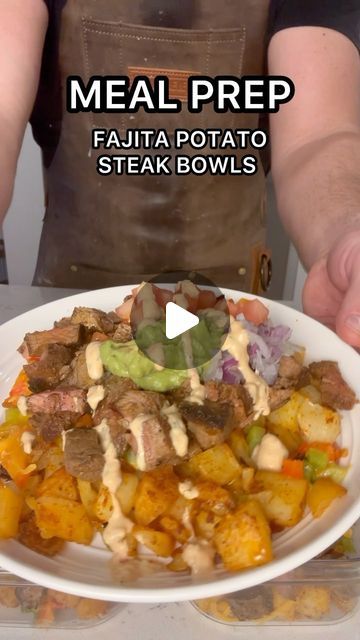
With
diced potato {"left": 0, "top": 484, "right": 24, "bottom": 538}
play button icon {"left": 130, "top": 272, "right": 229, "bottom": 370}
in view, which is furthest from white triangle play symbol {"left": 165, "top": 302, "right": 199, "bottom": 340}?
diced potato {"left": 0, "top": 484, "right": 24, "bottom": 538}

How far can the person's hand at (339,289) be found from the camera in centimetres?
104

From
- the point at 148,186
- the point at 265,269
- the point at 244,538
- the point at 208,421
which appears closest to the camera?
the point at 244,538

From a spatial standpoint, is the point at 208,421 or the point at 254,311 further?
the point at 254,311

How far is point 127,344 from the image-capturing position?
1.03 m

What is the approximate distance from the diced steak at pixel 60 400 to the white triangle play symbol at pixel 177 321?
0.53 ft

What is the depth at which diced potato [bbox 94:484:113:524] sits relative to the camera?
0.87m

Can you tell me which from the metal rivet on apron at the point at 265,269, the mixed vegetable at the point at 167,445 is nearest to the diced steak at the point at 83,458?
the mixed vegetable at the point at 167,445

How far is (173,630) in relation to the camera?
2.96 ft

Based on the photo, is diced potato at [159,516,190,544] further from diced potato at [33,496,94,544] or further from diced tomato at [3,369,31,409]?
diced tomato at [3,369,31,409]

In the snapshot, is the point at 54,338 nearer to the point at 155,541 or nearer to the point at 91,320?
the point at 91,320

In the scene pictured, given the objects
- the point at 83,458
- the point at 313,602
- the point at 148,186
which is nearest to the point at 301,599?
the point at 313,602

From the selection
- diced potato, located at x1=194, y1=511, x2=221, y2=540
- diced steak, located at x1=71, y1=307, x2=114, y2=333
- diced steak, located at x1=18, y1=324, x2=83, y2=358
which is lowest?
diced potato, located at x1=194, y1=511, x2=221, y2=540

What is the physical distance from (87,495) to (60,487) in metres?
0.04

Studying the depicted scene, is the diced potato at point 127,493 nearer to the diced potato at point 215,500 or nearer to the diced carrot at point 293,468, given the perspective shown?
the diced potato at point 215,500
